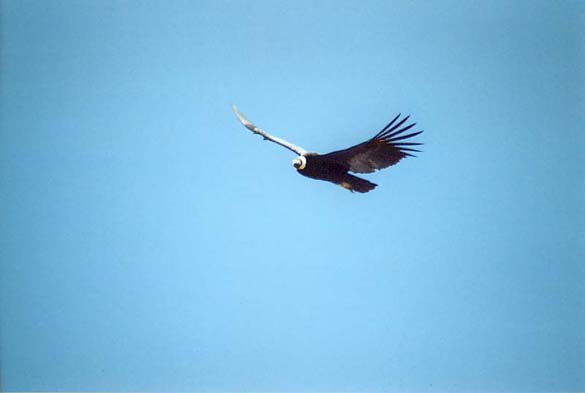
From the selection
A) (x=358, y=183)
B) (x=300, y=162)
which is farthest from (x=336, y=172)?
(x=300, y=162)

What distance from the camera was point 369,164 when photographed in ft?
32.6

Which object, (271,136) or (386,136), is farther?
(271,136)

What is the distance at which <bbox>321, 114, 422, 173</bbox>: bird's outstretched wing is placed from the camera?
9562 mm

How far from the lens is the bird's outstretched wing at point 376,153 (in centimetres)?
956

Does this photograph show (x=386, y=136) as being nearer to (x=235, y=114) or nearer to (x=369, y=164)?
(x=369, y=164)

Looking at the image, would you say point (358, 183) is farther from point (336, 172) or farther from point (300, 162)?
point (300, 162)

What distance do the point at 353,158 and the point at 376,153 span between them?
12.7 inches

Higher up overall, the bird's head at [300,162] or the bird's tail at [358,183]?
the bird's head at [300,162]

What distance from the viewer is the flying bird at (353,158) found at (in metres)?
9.62

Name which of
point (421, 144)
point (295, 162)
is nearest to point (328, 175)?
point (295, 162)

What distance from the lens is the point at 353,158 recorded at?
32.3ft

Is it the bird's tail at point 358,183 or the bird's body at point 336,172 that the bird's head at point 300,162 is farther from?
the bird's tail at point 358,183

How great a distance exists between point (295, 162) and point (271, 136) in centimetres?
53

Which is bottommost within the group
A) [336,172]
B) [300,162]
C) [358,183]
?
[358,183]
